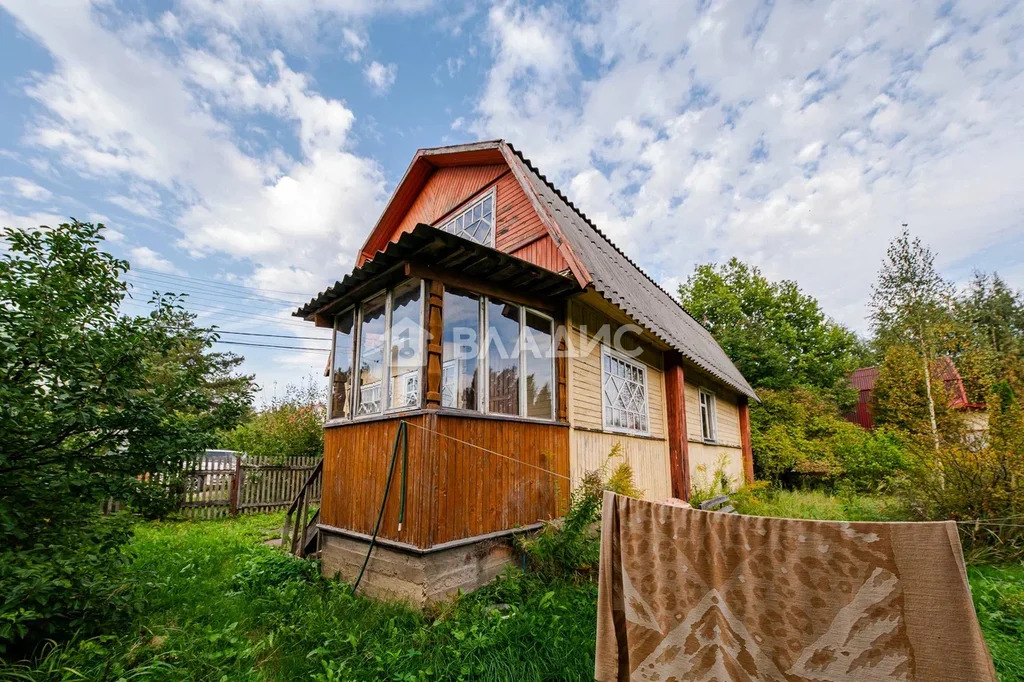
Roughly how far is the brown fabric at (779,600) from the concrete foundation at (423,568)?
217 centimetres

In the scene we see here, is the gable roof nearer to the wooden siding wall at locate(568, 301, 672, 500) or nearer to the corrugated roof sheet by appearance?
the corrugated roof sheet

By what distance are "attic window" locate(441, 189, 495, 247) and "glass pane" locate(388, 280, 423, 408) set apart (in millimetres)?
2953

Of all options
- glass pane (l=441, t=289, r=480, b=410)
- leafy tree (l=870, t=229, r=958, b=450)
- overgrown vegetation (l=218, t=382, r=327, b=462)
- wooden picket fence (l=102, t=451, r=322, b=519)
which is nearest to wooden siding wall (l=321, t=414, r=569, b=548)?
glass pane (l=441, t=289, r=480, b=410)

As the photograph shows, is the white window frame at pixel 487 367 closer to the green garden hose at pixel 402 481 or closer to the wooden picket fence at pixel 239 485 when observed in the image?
the green garden hose at pixel 402 481

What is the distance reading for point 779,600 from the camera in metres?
2.29

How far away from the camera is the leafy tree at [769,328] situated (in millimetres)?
21625

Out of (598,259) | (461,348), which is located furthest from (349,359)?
(598,259)

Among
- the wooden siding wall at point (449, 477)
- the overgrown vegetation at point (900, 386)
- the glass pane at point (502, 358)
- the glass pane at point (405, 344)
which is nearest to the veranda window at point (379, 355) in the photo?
the glass pane at point (405, 344)

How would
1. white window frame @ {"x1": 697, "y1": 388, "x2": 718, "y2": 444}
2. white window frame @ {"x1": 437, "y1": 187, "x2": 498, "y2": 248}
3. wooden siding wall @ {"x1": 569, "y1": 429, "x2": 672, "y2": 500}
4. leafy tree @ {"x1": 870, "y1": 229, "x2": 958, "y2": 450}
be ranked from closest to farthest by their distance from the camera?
wooden siding wall @ {"x1": 569, "y1": 429, "x2": 672, "y2": 500}, white window frame @ {"x1": 437, "y1": 187, "x2": 498, "y2": 248}, white window frame @ {"x1": 697, "y1": 388, "x2": 718, "y2": 444}, leafy tree @ {"x1": 870, "y1": 229, "x2": 958, "y2": 450}

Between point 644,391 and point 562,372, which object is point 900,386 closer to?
point 644,391

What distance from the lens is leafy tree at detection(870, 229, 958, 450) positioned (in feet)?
39.0

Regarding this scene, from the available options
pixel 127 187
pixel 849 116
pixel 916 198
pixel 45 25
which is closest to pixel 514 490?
pixel 45 25

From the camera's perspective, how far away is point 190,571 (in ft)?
18.4

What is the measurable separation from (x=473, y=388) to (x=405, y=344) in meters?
1.00
